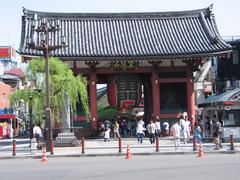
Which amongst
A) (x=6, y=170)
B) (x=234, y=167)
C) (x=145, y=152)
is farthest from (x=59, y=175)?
(x=145, y=152)

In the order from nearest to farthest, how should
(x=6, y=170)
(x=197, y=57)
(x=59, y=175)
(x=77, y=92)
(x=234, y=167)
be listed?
(x=59, y=175), (x=234, y=167), (x=6, y=170), (x=77, y=92), (x=197, y=57)

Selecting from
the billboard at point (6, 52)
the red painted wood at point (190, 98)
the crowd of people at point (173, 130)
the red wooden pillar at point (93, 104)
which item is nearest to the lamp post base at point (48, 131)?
the crowd of people at point (173, 130)

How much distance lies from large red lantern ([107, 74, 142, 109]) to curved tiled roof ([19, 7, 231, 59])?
2.76 metres

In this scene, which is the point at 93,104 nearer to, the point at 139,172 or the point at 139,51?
the point at 139,51

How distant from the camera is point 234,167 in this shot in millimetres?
17062

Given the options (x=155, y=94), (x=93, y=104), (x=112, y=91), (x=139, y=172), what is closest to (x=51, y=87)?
(x=93, y=104)

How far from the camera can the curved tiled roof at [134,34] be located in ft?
127

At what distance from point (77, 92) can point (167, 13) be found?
14.4 m

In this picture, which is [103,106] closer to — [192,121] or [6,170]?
[192,121]

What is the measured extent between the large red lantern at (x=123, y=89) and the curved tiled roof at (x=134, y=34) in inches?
109

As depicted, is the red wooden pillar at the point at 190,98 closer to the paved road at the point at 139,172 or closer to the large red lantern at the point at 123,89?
the large red lantern at the point at 123,89

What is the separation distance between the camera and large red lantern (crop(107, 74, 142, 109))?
41.2m

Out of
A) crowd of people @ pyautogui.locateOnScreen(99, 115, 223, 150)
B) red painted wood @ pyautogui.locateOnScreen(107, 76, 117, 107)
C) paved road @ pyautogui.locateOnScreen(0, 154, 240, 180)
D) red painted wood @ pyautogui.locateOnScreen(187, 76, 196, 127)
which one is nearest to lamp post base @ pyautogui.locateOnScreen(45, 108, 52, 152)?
crowd of people @ pyautogui.locateOnScreen(99, 115, 223, 150)

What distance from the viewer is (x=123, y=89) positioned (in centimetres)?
4116
